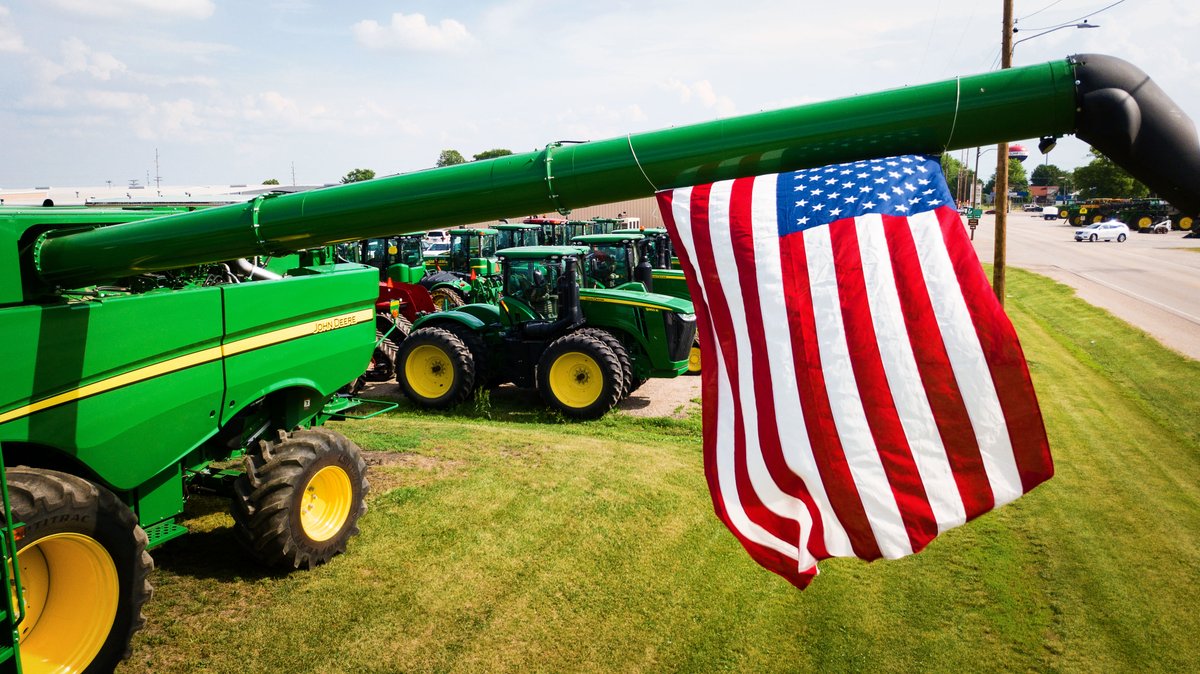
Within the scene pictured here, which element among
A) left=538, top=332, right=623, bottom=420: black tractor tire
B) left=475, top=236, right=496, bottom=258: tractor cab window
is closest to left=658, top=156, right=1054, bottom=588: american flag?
left=538, top=332, right=623, bottom=420: black tractor tire

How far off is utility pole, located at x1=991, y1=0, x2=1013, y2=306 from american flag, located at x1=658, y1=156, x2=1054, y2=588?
1303 cm

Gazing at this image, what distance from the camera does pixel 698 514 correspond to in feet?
22.5

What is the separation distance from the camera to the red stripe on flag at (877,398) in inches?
112

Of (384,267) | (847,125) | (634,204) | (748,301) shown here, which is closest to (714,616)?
(748,301)

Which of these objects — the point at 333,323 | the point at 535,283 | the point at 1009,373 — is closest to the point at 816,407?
the point at 1009,373

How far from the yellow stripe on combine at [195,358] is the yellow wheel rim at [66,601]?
66 centimetres

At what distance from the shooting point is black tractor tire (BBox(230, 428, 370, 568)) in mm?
5273

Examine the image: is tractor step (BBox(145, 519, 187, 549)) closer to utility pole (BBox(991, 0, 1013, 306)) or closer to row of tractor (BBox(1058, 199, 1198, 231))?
utility pole (BBox(991, 0, 1013, 306))

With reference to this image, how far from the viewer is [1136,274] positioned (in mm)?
26203

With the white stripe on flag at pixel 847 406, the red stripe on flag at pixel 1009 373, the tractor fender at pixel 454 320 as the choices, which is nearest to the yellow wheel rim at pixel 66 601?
the white stripe on flag at pixel 847 406

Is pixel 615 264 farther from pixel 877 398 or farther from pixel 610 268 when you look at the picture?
pixel 877 398

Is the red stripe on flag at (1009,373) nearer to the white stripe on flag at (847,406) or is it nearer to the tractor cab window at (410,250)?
the white stripe on flag at (847,406)

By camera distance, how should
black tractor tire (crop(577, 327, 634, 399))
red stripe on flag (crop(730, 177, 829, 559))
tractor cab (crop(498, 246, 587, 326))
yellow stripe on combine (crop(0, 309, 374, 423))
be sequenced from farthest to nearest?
tractor cab (crop(498, 246, 587, 326)) → black tractor tire (crop(577, 327, 634, 399)) → yellow stripe on combine (crop(0, 309, 374, 423)) → red stripe on flag (crop(730, 177, 829, 559))

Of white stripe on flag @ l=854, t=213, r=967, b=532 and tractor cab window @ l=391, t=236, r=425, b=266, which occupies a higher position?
tractor cab window @ l=391, t=236, r=425, b=266
